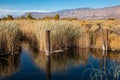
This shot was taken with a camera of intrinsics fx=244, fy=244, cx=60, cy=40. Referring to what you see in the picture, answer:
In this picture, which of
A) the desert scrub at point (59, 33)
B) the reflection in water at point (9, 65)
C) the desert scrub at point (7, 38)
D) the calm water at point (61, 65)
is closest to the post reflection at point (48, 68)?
the calm water at point (61, 65)

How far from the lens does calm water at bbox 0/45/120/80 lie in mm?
12756

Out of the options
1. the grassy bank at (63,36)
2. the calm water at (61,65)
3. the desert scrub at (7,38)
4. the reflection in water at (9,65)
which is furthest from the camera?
the grassy bank at (63,36)

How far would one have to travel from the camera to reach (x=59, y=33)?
1988 centimetres

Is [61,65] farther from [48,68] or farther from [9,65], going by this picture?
[9,65]

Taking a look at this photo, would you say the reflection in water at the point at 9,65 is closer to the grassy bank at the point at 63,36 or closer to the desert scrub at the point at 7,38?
the desert scrub at the point at 7,38

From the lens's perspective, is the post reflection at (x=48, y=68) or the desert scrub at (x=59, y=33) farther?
the desert scrub at (x=59, y=33)

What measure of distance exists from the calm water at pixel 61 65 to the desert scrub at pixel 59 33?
1011 mm

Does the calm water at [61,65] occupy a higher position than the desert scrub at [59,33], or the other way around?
the desert scrub at [59,33]

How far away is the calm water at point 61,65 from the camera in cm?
1276

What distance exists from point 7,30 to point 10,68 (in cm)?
393

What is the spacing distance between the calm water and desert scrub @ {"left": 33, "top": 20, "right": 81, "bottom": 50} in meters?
1.01

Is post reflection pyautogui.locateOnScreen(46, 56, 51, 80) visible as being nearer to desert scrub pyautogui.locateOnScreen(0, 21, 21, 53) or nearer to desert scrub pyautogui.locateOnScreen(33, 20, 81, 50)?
desert scrub pyautogui.locateOnScreen(33, 20, 81, 50)

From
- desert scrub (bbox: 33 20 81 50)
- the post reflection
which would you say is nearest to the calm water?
the post reflection

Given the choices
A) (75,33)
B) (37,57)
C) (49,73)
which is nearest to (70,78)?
(49,73)
